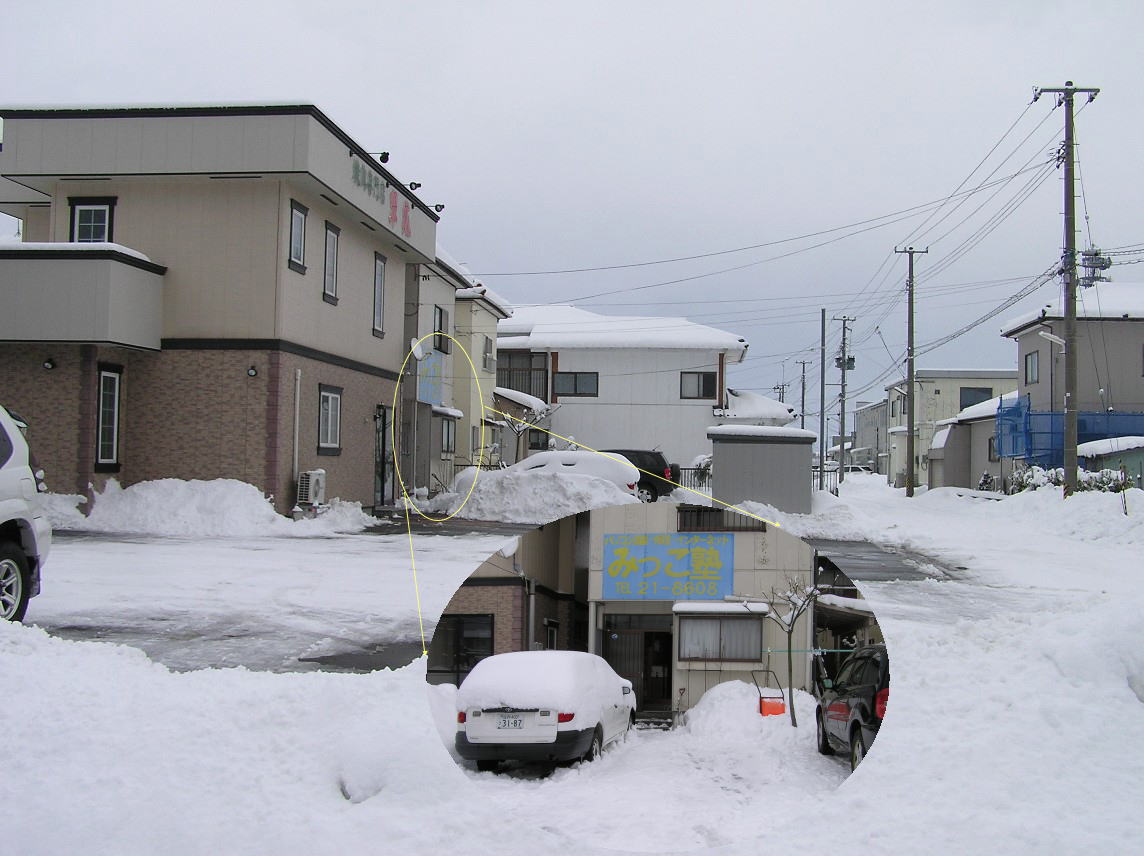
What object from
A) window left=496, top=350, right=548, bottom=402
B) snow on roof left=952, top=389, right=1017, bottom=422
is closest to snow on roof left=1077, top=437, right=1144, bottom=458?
snow on roof left=952, top=389, right=1017, bottom=422

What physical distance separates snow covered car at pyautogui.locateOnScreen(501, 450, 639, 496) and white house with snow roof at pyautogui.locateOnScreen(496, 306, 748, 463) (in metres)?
1.98

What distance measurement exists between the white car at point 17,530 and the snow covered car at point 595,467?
3.58 metres

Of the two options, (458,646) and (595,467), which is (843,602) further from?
(595,467)

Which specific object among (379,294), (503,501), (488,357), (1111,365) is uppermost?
(379,294)

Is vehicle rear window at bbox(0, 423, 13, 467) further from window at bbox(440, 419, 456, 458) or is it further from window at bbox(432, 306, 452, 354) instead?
window at bbox(432, 306, 452, 354)

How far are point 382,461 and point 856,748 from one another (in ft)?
58.3

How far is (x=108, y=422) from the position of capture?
14.4 m

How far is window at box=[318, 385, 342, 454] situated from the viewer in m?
16.5

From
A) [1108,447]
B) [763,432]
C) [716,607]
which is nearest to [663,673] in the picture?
[716,607]

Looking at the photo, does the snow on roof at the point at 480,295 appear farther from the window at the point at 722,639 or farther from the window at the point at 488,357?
the window at the point at 722,639

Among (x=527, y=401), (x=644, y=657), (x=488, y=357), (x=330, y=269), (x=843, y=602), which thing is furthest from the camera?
(x=488, y=357)

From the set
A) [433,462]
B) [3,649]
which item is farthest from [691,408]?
[433,462]

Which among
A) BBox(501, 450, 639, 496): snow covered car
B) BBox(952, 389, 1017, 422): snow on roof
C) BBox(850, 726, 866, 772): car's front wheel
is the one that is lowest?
BBox(850, 726, 866, 772): car's front wheel

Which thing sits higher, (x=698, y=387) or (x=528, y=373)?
(x=528, y=373)
